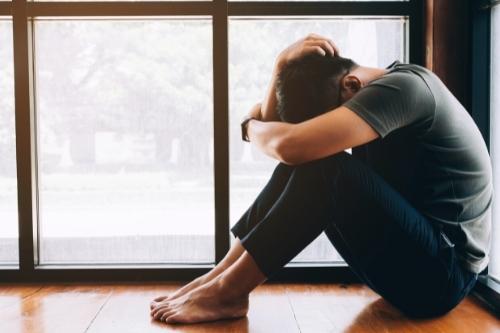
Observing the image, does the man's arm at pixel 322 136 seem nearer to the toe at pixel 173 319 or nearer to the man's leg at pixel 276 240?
the man's leg at pixel 276 240

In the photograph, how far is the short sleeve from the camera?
1.24 metres

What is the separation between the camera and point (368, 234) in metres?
1.28

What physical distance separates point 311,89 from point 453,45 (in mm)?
714

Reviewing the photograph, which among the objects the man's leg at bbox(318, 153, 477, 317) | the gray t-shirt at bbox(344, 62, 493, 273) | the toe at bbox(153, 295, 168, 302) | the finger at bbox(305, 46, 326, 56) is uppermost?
the finger at bbox(305, 46, 326, 56)

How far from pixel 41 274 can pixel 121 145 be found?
1.89 feet

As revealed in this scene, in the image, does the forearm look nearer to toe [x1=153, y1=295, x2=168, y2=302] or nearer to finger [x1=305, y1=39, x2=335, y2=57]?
finger [x1=305, y1=39, x2=335, y2=57]

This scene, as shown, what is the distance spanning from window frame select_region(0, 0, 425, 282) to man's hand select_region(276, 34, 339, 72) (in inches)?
16.0

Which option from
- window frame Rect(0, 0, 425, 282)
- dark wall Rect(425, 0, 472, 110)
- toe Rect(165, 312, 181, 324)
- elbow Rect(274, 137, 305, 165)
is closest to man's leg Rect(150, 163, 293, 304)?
toe Rect(165, 312, 181, 324)

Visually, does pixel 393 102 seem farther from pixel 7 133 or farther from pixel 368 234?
pixel 7 133

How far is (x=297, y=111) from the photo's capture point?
139 cm

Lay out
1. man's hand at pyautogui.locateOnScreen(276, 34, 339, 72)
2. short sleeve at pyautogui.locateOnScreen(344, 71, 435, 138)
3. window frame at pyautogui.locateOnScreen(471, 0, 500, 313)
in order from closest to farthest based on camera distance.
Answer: short sleeve at pyautogui.locateOnScreen(344, 71, 435, 138) → man's hand at pyautogui.locateOnScreen(276, 34, 339, 72) → window frame at pyautogui.locateOnScreen(471, 0, 500, 313)

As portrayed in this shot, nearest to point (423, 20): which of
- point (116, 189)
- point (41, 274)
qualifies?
point (116, 189)

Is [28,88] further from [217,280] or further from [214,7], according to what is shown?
[217,280]

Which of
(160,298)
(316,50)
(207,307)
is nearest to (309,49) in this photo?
(316,50)
